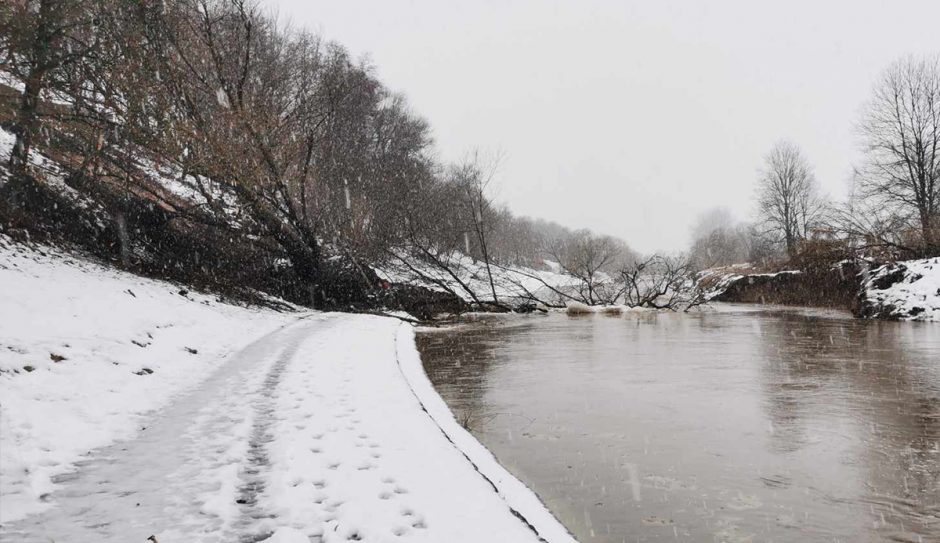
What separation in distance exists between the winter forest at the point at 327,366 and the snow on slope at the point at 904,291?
0.29 feet

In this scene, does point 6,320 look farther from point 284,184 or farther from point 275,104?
point 275,104

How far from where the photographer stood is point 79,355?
6.79 m

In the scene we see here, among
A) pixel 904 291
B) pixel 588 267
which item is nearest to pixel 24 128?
pixel 588 267

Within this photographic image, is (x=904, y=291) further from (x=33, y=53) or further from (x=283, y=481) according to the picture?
(x=33, y=53)

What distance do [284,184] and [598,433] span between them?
54.8ft

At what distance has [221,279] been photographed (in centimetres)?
1802

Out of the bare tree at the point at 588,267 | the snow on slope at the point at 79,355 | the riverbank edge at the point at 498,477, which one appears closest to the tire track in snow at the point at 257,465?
the snow on slope at the point at 79,355

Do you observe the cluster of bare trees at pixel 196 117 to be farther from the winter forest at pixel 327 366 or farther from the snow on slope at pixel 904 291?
the snow on slope at pixel 904 291

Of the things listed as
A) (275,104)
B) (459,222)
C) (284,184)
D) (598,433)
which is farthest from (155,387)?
(459,222)

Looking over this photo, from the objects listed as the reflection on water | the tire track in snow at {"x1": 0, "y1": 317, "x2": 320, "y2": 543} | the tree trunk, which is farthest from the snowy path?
the tree trunk

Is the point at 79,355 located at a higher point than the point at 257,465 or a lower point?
higher

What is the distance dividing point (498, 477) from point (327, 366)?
204 inches

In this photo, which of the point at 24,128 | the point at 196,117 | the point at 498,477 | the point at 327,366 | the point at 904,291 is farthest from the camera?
the point at 196,117

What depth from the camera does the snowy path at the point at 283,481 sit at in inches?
127
